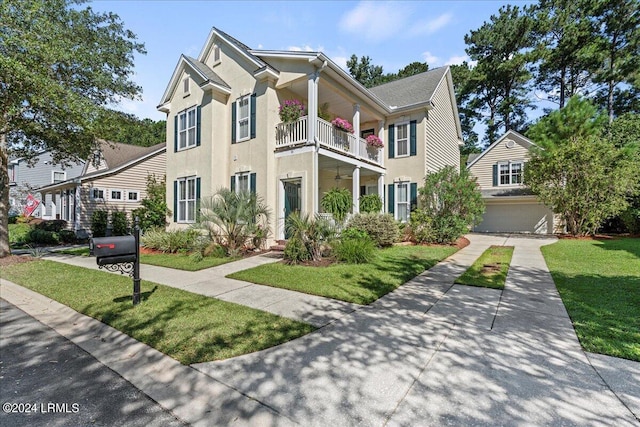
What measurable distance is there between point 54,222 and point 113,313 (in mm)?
19205

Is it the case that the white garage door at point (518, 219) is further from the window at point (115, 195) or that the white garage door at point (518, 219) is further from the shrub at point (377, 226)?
the window at point (115, 195)

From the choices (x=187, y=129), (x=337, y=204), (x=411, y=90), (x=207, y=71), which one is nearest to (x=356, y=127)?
(x=337, y=204)

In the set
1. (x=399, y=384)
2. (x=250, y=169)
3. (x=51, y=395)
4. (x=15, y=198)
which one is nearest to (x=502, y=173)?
(x=250, y=169)

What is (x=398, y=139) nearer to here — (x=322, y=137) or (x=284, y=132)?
(x=322, y=137)

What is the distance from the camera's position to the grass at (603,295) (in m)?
3.38

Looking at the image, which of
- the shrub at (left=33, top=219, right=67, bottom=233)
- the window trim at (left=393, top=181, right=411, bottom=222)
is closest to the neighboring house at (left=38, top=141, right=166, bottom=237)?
the shrub at (left=33, top=219, right=67, bottom=233)

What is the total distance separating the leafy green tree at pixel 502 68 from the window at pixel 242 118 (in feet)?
89.1

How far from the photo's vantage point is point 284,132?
36.6 ft

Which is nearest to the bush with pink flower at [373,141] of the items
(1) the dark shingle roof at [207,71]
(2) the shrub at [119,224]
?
(1) the dark shingle roof at [207,71]

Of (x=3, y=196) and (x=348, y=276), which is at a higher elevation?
(x=3, y=196)

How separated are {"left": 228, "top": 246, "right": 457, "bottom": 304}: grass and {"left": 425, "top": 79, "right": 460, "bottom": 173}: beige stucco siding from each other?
7.50 meters

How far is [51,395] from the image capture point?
2.64m

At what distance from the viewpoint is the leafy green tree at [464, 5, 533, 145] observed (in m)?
27.3

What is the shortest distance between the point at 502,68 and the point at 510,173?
13.4 metres
